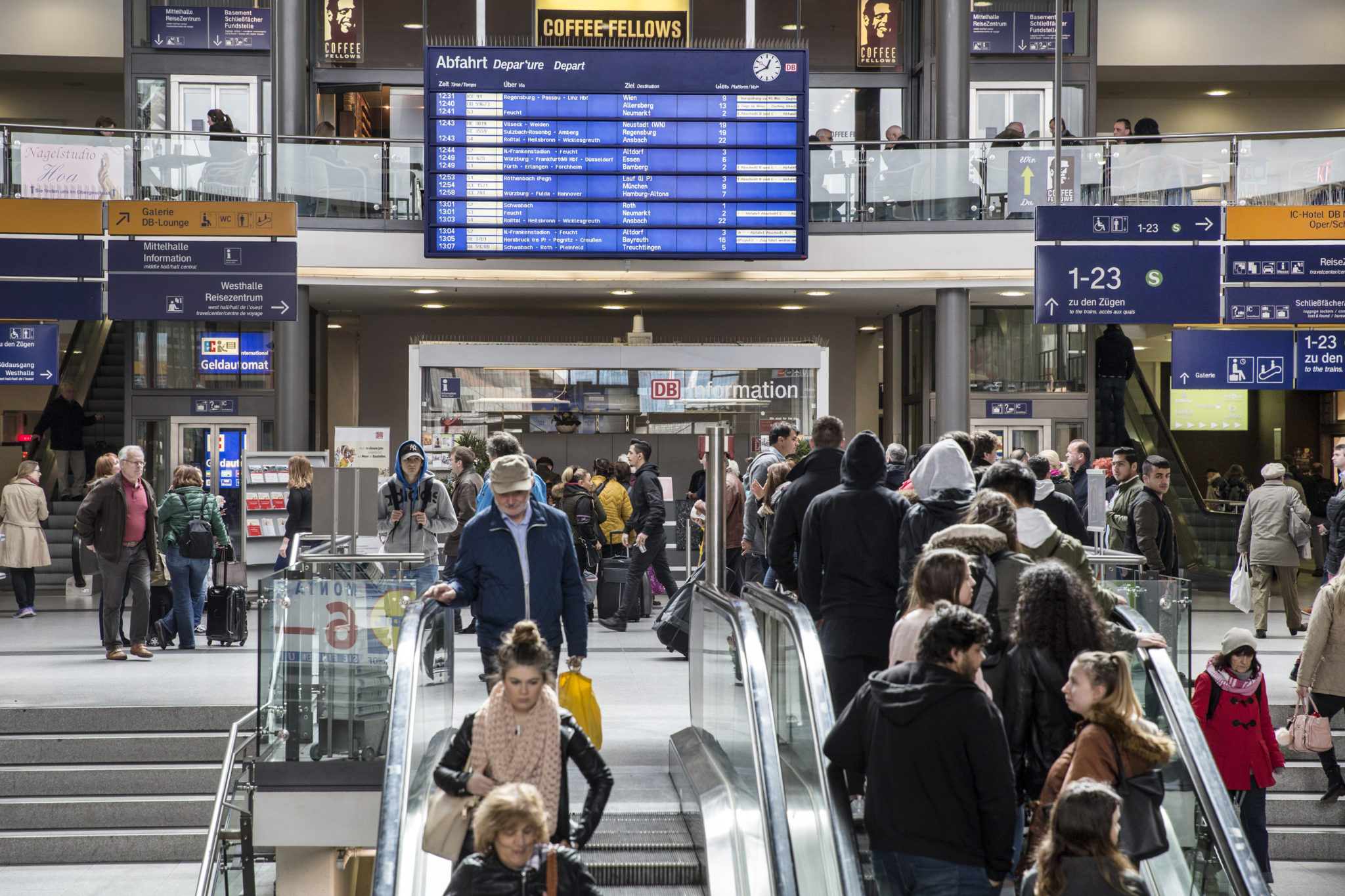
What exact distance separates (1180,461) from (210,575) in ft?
44.3

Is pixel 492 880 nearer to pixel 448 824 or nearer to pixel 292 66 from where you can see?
pixel 448 824

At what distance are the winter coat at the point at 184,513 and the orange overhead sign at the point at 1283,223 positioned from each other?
993 cm

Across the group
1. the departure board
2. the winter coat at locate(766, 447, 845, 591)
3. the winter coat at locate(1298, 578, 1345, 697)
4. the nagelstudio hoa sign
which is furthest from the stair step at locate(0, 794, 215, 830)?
the nagelstudio hoa sign

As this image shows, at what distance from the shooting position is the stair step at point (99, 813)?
28.0 feet

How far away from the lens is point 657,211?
1470 cm

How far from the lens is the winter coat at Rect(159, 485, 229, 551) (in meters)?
10.9

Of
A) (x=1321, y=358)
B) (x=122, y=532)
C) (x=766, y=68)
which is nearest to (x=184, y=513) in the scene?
(x=122, y=532)

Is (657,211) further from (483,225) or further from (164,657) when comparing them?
(164,657)

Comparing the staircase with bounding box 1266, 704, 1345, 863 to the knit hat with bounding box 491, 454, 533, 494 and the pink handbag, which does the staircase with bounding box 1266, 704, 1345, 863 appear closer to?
the pink handbag

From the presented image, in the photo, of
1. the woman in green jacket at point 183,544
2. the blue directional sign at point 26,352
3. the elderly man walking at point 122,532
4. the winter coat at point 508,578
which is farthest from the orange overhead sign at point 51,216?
the winter coat at point 508,578

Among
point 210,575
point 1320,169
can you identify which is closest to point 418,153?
point 210,575

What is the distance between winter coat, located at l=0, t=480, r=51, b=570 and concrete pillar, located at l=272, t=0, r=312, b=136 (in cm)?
565

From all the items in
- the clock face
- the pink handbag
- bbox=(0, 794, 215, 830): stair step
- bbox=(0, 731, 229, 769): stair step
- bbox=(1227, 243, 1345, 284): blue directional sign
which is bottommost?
bbox=(0, 794, 215, 830): stair step

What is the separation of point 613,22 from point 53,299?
27.2ft
